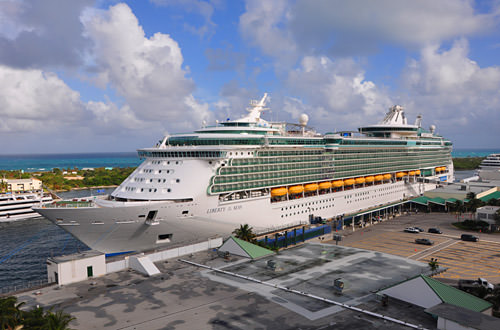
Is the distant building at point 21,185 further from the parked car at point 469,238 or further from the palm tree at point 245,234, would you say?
the parked car at point 469,238

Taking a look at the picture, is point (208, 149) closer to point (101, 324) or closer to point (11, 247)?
point (101, 324)

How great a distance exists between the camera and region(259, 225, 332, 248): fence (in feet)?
127

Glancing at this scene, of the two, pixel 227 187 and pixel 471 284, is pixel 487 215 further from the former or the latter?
pixel 227 187

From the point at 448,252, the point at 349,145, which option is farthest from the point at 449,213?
the point at 448,252

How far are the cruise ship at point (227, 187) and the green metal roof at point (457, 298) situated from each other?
21106 millimetres

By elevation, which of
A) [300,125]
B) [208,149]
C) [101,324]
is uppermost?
[300,125]

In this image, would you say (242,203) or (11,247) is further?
(11,247)

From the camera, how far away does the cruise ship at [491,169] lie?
314 feet

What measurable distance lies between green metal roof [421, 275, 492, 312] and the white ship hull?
20678 mm

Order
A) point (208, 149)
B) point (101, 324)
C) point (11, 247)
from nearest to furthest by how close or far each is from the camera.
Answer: point (101, 324), point (208, 149), point (11, 247)

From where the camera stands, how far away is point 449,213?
6356cm

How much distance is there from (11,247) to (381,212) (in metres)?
57.6

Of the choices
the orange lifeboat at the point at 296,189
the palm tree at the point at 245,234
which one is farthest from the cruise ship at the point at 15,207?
the orange lifeboat at the point at 296,189

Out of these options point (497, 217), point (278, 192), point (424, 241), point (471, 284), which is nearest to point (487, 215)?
point (497, 217)
